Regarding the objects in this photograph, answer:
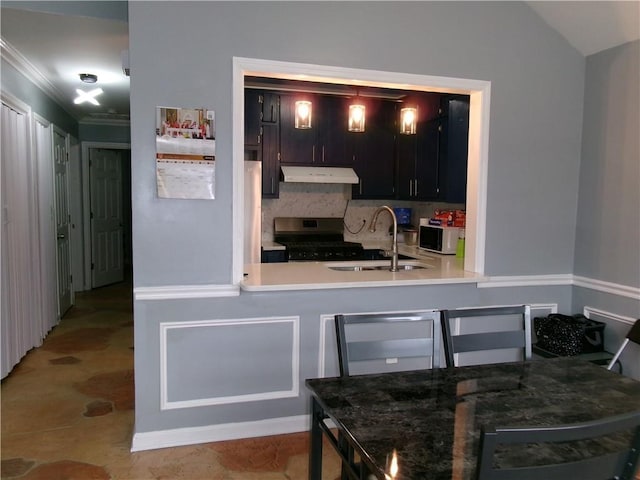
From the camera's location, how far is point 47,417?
9.89 feet

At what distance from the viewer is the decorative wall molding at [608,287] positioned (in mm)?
2881

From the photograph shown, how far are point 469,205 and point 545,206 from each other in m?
0.52

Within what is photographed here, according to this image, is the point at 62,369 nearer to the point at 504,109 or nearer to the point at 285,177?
the point at 285,177

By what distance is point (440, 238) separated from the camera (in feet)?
14.4

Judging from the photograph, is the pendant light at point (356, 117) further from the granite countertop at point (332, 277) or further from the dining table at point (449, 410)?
the dining table at point (449, 410)

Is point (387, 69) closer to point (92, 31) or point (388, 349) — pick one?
point (388, 349)

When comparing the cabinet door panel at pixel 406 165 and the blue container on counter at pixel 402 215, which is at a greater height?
the cabinet door panel at pixel 406 165

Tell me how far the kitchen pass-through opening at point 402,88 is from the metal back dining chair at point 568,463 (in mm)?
1892

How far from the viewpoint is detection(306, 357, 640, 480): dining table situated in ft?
4.01

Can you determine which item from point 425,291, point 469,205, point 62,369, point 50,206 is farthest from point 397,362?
point 50,206

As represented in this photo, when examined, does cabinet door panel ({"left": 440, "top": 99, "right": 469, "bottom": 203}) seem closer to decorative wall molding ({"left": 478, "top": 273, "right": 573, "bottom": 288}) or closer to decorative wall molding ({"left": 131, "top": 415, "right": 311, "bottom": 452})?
decorative wall molding ({"left": 478, "top": 273, "right": 573, "bottom": 288})

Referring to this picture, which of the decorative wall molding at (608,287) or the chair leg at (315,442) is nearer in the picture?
the chair leg at (315,442)

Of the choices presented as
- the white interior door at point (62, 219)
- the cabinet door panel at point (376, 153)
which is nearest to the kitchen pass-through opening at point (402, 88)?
the cabinet door panel at point (376, 153)

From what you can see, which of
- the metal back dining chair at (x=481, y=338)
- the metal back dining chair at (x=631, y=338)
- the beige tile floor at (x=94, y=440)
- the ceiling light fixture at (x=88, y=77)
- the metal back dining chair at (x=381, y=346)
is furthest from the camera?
the ceiling light fixture at (x=88, y=77)
